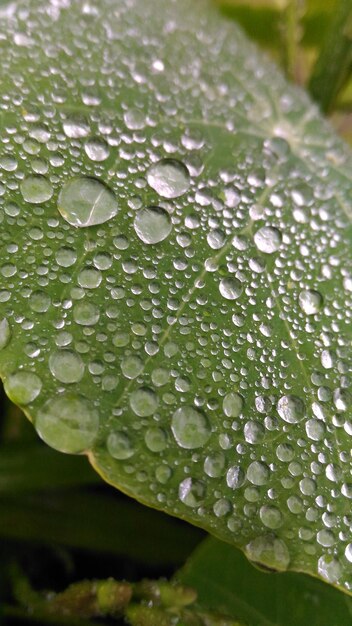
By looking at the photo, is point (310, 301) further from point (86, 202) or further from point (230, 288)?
point (86, 202)

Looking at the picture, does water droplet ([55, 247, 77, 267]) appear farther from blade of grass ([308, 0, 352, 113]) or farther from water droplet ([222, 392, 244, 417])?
blade of grass ([308, 0, 352, 113])

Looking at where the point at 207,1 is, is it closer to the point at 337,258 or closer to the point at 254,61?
the point at 254,61

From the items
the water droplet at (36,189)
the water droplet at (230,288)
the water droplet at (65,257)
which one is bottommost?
the water droplet at (65,257)

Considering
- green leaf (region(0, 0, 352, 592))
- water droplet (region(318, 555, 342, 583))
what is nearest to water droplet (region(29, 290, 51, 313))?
green leaf (region(0, 0, 352, 592))

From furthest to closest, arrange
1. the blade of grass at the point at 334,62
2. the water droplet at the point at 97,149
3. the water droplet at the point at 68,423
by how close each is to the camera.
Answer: the blade of grass at the point at 334,62, the water droplet at the point at 97,149, the water droplet at the point at 68,423

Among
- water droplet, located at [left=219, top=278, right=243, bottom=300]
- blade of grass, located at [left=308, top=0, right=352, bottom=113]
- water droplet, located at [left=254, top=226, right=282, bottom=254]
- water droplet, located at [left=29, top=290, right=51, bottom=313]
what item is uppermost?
blade of grass, located at [left=308, top=0, right=352, bottom=113]

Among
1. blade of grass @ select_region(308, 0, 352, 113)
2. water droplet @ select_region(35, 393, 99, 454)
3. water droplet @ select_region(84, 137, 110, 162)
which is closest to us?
water droplet @ select_region(35, 393, 99, 454)

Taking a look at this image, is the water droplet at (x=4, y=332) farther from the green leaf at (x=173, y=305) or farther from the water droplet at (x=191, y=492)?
the water droplet at (x=191, y=492)

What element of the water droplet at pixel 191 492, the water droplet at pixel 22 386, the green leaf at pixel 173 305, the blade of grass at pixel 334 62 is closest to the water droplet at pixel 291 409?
the green leaf at pixel 173 305
